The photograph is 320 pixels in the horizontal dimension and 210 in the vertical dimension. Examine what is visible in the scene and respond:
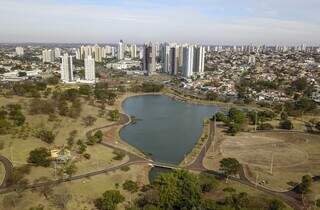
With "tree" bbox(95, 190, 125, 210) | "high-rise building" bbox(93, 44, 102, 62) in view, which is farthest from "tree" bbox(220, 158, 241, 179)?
"high-rise building" bbox(93, 44, 102, 62)

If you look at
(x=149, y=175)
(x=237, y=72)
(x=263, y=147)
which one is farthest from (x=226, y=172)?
(x=237, y=72)

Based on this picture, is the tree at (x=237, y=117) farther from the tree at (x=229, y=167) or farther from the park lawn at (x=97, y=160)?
the park lawn at (x=97, y=160)

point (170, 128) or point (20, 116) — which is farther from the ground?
point (20, 116)

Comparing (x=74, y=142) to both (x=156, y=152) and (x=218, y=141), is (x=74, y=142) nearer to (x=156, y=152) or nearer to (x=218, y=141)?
(x=156, y=152)

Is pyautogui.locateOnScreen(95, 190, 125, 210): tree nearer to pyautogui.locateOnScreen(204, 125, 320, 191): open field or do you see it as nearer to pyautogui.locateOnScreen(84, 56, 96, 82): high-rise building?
pyautogui.locateOnScreen(204, 125, 320, 191): open field

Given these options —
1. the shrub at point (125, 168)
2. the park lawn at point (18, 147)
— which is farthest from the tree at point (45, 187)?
the shrub at point (125, 168)

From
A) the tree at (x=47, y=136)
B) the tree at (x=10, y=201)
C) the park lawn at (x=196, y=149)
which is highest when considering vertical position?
the tree at (x=47, y=136)
